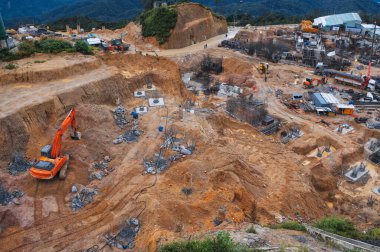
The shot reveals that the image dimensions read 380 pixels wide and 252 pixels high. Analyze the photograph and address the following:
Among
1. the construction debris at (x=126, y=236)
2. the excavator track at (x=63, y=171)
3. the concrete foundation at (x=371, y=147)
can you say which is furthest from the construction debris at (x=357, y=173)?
the excavator track at (x=63, y=171)

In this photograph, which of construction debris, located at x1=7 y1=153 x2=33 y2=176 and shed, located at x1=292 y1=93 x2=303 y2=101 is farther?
shed, located at x1=292 y1=93 x2=303 y2=101

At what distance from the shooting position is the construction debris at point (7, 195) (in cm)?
1770

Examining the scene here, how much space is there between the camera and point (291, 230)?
15820 millimetres

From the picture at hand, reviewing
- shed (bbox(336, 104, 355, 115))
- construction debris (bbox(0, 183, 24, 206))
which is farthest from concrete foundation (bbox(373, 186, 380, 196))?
construction debris (bbox(0, 183, 24, 206))

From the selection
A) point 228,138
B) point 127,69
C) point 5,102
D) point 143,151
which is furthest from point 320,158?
point 5,102

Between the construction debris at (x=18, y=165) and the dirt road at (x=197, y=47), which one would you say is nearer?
the construction debris at (x=18, y=165)

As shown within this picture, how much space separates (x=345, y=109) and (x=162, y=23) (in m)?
27.6

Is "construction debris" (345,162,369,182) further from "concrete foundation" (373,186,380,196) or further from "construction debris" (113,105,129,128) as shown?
"construction debris" (113,105,129,128)

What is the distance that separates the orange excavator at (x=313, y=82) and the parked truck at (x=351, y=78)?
2088mm

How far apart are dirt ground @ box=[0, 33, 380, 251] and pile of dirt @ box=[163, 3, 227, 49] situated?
16099mm

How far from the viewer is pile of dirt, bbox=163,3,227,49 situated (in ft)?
156

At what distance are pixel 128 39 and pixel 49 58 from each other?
2077 centimetres

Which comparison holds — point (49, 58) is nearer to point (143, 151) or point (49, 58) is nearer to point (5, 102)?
point (5, 102)

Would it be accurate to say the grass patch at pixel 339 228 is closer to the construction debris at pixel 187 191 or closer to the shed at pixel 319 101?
the construction debris at pixel 187 191
